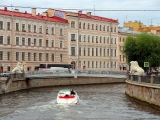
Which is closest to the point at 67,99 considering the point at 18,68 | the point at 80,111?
the point at 80,111

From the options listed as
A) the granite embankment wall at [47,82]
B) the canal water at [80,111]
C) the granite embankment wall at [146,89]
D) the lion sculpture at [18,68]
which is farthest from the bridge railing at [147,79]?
the lion sculpture at [18,68]

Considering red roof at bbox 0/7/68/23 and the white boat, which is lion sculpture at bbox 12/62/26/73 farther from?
the white boat

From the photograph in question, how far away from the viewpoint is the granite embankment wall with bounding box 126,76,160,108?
35.8 metres

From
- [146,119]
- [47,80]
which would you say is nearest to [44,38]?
[47,80]

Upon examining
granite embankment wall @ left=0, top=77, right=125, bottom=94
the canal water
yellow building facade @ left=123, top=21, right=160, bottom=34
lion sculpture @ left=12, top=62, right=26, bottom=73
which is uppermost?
yellow building facade @ left=123, top=21, right=160, bottom=34

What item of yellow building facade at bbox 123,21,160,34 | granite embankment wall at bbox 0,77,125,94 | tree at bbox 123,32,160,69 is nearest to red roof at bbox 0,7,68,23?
granite embankment wall at bbox 0,77,125,94

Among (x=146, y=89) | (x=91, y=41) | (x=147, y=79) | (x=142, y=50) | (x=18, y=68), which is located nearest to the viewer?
(x=146, y=89)

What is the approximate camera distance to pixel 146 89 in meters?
38.9

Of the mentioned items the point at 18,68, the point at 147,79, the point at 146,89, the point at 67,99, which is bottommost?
the point at 67,99

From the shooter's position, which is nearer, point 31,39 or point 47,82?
point 47,82

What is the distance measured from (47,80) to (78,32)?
21628mm

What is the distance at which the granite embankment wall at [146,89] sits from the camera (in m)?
35.8

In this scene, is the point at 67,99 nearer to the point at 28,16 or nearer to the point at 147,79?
the point at 147,79

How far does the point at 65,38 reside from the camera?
82812 mm
